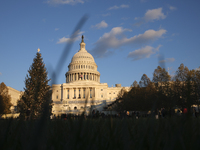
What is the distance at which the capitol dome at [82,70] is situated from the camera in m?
117

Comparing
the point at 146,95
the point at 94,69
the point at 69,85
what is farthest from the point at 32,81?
the point at 94,69

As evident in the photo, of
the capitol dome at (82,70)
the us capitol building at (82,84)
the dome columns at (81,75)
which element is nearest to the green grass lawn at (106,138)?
the us capitol building at (82,84)

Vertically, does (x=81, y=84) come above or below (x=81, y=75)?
below

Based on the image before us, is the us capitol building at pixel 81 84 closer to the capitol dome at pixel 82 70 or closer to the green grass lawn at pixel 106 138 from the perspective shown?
the capitol dome at pixel 82 70

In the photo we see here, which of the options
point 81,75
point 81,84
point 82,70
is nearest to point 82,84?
point 81,84

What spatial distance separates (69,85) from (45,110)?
4254 inches

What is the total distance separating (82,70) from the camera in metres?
117

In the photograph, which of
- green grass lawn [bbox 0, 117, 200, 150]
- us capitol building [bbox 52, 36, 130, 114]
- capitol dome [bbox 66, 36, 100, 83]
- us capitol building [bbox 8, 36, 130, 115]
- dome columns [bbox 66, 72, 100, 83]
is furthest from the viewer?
capitol dome [bbox 66, 36, 100, 83]

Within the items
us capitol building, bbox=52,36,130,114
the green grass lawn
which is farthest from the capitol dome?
the green grass lawn

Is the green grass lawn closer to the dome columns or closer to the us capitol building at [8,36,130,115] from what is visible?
the us capitol building at [8,36,130,115]

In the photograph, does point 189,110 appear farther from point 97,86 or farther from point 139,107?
point 97,86

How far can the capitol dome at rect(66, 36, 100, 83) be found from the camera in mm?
116875

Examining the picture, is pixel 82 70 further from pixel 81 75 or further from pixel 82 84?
pixel 82 84

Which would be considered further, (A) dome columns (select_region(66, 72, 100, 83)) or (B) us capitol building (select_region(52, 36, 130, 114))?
(A) dome columns (select_region(66, 72, 100, 83))
